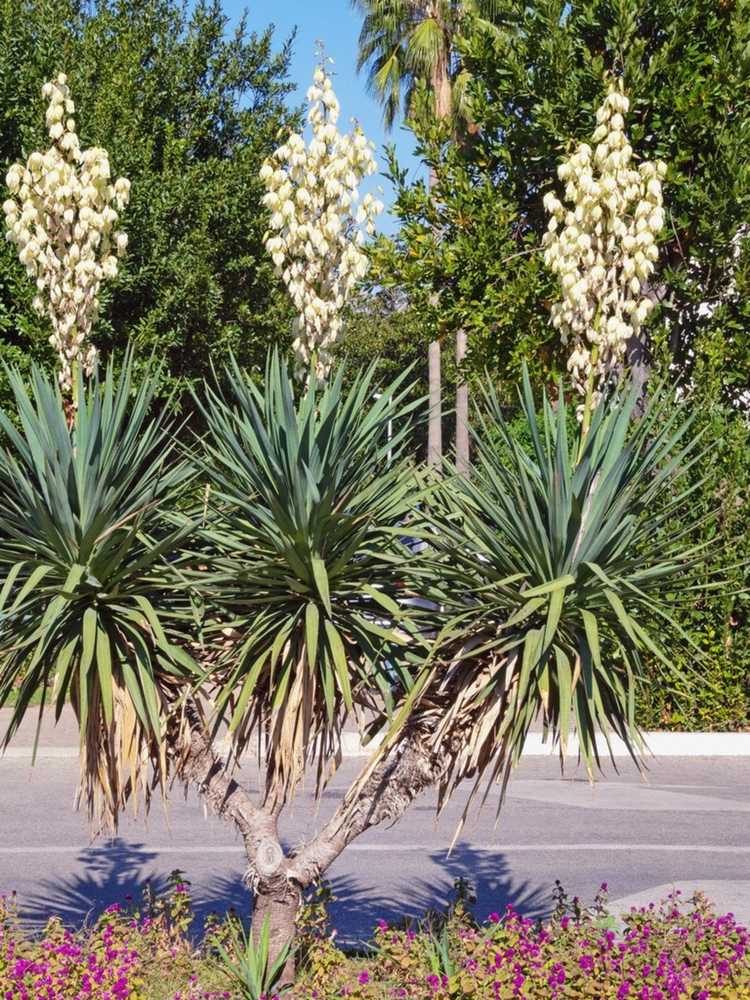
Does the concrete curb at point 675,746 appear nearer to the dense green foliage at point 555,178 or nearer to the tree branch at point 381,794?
the dense green foliage at point 555,178

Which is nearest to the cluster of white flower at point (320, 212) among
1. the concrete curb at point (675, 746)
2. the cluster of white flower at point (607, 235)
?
the cluster of white flower at point (607, 235)

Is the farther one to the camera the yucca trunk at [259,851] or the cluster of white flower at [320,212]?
the cluster of white flower at [320,212]

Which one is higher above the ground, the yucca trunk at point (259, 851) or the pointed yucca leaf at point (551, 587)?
the pointed yucca leaf at point (551, 587)

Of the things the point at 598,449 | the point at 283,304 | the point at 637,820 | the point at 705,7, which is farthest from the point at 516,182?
the point at 598,449

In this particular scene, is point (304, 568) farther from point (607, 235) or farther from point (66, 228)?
point (66, 228)

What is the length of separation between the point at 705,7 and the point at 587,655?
12079mm

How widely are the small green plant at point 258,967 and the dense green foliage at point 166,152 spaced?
455 inches

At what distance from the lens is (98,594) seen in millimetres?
5066

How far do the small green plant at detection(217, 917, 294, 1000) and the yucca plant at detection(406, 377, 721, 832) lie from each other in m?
0.97

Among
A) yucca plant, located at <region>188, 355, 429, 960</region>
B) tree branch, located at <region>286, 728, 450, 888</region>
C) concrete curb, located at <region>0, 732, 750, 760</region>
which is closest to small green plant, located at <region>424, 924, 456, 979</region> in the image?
tree branch, located at <region>286, 728, 450, 888</region>

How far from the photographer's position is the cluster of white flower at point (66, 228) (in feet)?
27.6

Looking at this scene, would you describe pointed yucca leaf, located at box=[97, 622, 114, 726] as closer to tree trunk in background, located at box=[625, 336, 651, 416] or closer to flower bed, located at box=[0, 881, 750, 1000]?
flower bed, located at box=[0, 881, 750, 1000]

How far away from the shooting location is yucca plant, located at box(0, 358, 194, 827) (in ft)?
16.2

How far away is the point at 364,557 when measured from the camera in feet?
17.0
